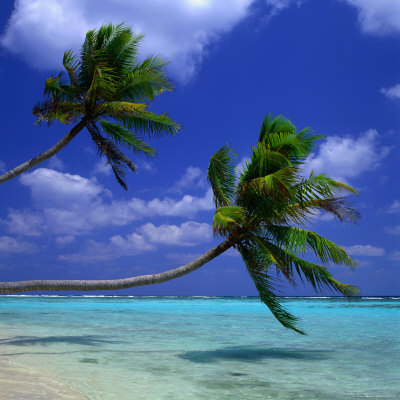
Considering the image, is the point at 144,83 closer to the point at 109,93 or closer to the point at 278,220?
the point at 109,93

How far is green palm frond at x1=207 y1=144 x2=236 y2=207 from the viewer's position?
9.41m

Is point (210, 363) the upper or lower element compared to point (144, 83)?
lower

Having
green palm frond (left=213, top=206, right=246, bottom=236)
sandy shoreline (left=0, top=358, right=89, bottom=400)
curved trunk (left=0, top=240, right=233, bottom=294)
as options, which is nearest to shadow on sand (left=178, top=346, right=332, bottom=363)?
curved trunk (left=0, top=240, right=233, bottom=294)

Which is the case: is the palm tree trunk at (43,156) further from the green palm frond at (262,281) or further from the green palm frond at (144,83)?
the green palm frond at (262,281)

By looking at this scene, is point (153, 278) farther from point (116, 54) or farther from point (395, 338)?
point (395, 338)

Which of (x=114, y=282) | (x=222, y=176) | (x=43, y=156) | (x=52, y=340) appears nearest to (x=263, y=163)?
(x=222, y=176)

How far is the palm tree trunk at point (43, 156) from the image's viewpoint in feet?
31.8

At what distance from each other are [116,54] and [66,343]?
23.8 ft

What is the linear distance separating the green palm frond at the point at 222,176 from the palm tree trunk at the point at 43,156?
3.41 m

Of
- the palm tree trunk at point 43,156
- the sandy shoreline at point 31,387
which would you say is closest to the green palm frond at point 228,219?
the sandy shoreline at point 31,387

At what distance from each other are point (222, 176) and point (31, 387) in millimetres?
5585

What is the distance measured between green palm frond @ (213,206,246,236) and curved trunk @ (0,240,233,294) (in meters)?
0.30

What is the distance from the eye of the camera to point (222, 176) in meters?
9.59

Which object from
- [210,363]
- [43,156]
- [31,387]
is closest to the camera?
[31,387]
